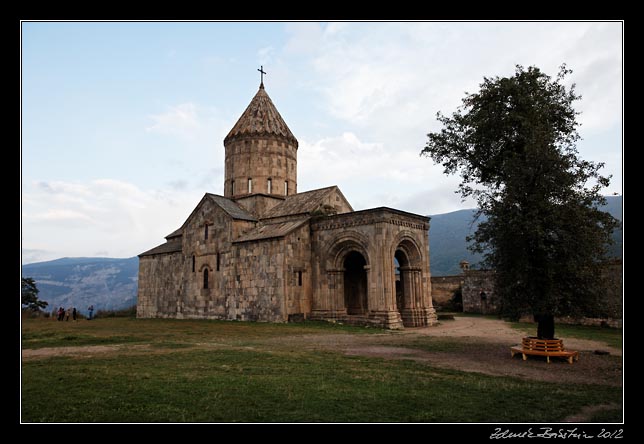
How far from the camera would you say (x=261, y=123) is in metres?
32.8

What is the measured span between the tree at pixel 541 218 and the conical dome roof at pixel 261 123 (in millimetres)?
20502

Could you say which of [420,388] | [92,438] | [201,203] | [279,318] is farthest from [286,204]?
[92,438]

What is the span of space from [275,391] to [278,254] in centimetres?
1747

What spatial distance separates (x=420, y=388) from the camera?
329 inches

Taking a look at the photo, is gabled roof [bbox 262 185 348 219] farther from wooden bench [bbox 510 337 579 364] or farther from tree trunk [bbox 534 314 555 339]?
wooden bench [bbox 510 337 579 364]

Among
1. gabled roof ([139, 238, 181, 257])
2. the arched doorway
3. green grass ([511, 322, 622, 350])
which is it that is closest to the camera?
green grass ([511, 322, 622, 350])

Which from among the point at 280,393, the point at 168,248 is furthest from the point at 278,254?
the point at 280,393

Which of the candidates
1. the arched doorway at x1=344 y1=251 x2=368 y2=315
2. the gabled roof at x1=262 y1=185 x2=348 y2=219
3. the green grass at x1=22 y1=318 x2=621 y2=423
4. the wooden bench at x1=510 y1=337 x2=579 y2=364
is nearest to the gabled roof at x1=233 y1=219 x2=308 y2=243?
the gabled roof at x1=262 y1=185 x2=348 y2=219

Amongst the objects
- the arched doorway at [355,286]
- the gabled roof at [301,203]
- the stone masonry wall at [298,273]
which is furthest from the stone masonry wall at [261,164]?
the arched doorway at [355,286]

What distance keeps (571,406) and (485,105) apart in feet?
34.7

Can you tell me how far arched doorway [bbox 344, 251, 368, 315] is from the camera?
2903 centimetres

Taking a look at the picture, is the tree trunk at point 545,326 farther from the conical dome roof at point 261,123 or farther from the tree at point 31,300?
the tree at point 31,300

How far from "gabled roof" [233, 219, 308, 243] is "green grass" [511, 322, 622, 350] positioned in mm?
13157

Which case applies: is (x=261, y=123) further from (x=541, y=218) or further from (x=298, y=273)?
(x=541, y=218)
